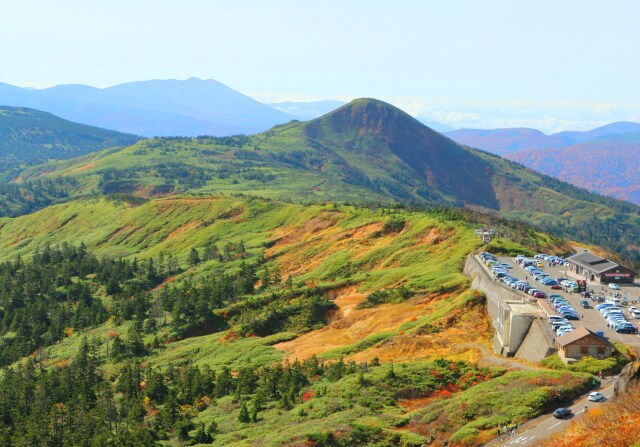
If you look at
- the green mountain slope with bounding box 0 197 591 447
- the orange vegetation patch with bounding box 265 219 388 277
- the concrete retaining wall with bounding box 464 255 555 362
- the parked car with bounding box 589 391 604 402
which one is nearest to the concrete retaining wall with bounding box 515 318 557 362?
the concrete retaining wall with bounding box 464 255 555 362

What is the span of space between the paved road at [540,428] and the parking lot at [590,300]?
13614 mm

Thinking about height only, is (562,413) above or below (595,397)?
below

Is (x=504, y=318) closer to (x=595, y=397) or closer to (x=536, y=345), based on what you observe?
(x=536, y=345)

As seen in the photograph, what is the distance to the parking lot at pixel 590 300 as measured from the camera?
5551cm

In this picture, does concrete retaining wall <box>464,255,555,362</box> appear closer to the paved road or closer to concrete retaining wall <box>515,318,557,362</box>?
concrete retaining wall <box>515,318,557,362</box>

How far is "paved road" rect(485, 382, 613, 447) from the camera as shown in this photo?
1516 inches

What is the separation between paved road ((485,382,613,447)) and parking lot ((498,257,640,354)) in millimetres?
13614

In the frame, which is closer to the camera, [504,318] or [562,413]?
[562,413]

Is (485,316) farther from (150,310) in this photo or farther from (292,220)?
(292,220)

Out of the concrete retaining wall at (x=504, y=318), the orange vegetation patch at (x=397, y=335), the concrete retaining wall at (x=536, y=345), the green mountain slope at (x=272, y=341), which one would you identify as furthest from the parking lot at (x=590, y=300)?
the orange vegetation patch at (x=397, y=335)

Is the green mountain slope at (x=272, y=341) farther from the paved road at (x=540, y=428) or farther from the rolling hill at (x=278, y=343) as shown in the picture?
the paved road at (x=540, y=428)

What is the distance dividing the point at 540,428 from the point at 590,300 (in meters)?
32.2

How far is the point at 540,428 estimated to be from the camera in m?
39.9

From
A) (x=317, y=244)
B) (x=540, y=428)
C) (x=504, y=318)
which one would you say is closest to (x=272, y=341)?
(x=504, y=318)
